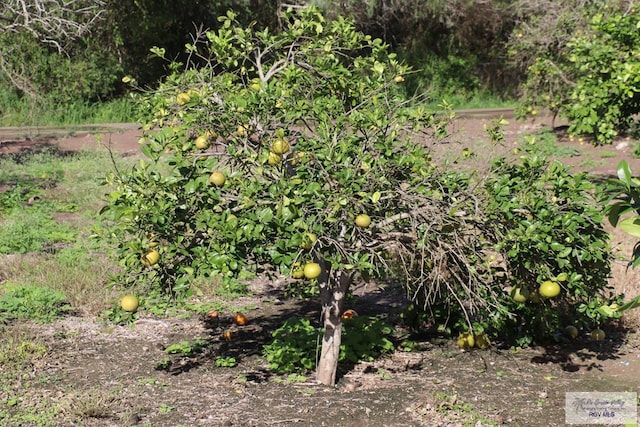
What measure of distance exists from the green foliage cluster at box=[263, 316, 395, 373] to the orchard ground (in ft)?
0.26

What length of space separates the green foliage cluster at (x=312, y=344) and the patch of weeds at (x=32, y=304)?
1636 mm

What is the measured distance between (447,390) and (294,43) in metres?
2.14

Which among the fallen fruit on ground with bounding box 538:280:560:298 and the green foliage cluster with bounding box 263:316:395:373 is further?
the green foliage cluster with bounding box 263:316:395:373

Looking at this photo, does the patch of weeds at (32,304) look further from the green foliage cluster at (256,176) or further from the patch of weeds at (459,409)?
the patch of weeds at (459,409)

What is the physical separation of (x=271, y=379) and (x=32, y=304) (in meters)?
2.08

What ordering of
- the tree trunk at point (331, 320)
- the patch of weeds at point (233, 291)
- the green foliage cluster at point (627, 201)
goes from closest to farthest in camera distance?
the green foliage cluster at point (627, 201) → the tree trunk at point (331, 320) → the patch of weeds at point (233, 291)

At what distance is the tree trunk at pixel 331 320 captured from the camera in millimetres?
4273

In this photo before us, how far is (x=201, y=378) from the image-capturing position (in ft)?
15.0

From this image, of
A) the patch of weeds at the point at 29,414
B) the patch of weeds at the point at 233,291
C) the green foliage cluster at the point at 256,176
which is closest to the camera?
the green foliage cluster at the point at 256,176

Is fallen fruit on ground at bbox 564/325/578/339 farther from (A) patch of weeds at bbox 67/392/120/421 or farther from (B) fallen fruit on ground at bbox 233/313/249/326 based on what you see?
(A) patch of weeds at bbox 67/392/120/421

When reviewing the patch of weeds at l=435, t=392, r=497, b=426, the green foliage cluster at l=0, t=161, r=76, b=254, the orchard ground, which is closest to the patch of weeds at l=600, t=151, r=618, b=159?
the orchard ground

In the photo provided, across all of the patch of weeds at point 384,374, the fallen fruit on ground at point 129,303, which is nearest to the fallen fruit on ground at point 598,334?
the patch of weeds at point 384,374

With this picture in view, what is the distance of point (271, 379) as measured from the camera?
4.54 meters

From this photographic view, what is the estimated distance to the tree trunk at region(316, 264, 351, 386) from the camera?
4.27 meters
